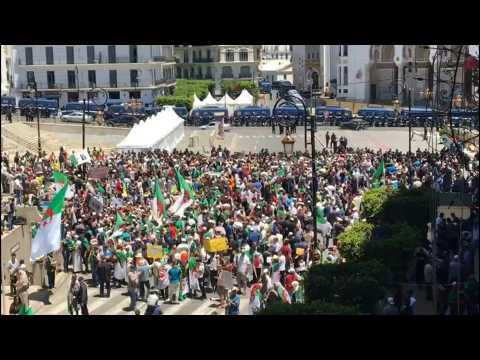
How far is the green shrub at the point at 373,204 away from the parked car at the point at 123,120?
29.9 m

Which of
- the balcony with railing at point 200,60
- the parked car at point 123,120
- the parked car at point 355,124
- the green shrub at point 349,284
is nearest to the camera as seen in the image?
the green shrub at point 349,284

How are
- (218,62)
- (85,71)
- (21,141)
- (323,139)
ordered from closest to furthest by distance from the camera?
1. (21,141)
2. (323,139)
3. (85,71)
4. (218,62)

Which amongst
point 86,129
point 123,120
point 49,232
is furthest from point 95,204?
point 123,120

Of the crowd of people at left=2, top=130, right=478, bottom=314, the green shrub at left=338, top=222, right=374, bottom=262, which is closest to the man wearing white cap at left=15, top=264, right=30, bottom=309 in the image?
the crowd of people at left=2, top=130, right=478, bottom=314

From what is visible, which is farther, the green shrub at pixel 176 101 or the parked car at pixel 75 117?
the green shrub at pixel 176 101

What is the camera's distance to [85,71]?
56.8 meters

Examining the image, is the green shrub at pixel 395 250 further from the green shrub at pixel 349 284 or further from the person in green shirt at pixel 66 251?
the person in green shirt at pixel 66 251

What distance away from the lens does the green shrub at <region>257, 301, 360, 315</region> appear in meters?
12.5

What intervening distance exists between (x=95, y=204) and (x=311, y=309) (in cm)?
1265

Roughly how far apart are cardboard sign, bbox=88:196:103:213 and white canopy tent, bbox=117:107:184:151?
12.2 meters

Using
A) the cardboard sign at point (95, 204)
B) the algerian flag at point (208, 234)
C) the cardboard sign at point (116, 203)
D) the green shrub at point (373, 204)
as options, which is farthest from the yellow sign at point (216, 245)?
the cardboard sign at point (116, 203)

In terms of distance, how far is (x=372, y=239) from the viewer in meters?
18.1

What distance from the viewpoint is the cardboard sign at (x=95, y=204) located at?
78.6 feet

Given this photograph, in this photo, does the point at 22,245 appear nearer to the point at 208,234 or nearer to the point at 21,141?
the point at 208,234
